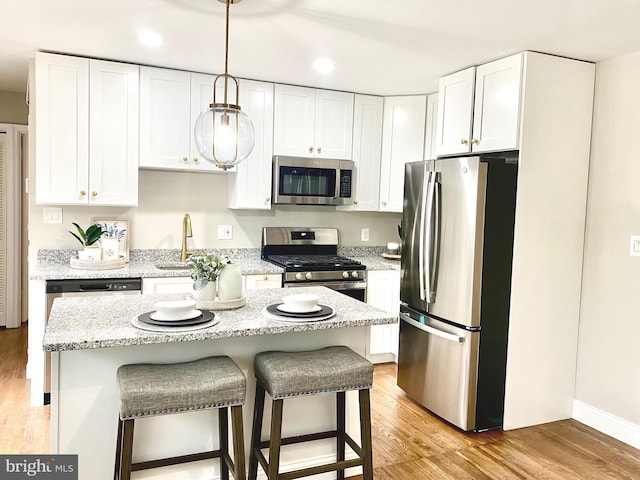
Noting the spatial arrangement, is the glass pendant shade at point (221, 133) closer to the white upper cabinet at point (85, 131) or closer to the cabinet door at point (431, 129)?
the white upper cabinet at point (85, 131)

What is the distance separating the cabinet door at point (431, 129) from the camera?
4.34m

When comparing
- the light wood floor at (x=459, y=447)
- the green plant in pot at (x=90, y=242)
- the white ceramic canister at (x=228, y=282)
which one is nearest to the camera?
the white ceramic canister at (x=228, y=282)

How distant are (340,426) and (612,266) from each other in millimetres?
2066

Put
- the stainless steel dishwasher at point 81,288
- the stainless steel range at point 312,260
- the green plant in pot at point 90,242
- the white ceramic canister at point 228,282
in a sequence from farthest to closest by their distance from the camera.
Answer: the stainless steel range at point 312,260 → the green plant in pot at point 90,242 → the stainless steel dishwasher at point 81,288 → the white ceramic canister at point 228,282

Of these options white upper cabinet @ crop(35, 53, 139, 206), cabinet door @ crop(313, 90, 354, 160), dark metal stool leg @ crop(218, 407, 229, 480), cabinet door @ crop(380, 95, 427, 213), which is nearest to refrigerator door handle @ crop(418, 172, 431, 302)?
cabinet door @ crop(380, 95, 427, 213)

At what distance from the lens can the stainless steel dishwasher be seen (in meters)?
3.29

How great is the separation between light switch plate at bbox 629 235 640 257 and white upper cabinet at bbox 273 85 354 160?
228 cm

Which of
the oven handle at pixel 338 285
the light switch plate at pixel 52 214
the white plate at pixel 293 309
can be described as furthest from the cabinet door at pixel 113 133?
the white plate at pixel 293 309

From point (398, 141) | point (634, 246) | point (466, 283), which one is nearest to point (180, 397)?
point (466, 283)

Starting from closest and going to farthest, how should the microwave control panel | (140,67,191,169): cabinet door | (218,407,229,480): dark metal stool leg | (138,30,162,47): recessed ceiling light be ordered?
(218,407,229,480): dark metal stool leg
(138,30,162,47): recessed ceiling light
(140,67,191,169): cabinet door
the microwave control panel

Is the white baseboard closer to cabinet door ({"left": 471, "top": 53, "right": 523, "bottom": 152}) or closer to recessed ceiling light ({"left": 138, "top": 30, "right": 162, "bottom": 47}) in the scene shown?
cabinet door ({"left": 471, "top": 53, "right": 523, "bottom": 152})

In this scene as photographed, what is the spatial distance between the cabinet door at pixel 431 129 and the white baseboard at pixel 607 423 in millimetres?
2220

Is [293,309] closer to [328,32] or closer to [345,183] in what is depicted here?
[328,32]

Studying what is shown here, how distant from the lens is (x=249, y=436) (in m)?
2.44
